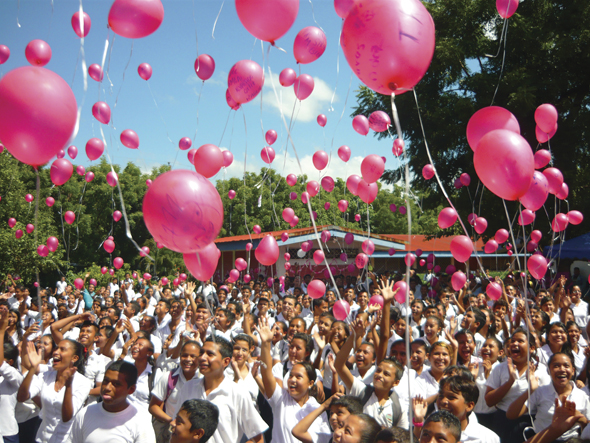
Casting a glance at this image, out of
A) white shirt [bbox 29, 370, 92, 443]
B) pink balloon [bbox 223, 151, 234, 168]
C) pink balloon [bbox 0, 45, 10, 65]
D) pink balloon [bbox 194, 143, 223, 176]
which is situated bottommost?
white shirt [bbox 29, 370, 92, 443]

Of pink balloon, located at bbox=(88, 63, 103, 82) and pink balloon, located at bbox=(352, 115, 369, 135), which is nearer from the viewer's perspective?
pink balloon, located at bbox=(88, 63, 103, 82)

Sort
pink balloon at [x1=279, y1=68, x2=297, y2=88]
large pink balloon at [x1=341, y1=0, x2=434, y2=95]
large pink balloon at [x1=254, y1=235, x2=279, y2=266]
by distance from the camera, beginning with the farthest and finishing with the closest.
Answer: large pink balloon at [x1=254, y1=235, x2=279, y2=266], pink balloon at [x1=279, y1=68, x2=297, y2=88], large pink balloon at [x1=341, y1=0, x2=434, y2=95]

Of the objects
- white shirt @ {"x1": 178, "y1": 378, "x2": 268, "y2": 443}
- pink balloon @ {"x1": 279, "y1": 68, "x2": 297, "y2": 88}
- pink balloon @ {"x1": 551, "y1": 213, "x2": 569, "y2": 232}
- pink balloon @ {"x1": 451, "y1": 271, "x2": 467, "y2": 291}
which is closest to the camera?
white shirt @ {"x1": 178, "y1": 378, "x2": 268, "y2": 443}

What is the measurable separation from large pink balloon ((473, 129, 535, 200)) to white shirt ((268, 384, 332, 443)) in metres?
2.05

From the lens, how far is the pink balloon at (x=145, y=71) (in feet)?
18.8

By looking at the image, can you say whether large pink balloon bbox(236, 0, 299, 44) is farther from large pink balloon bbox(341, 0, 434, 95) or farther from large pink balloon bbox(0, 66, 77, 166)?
large pink balloon bbox(0, 66, 77, 166)

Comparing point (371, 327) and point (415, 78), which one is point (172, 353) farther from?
point (415, 78)

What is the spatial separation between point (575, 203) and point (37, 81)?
1328 cm

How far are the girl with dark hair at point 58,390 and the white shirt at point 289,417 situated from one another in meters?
1.40

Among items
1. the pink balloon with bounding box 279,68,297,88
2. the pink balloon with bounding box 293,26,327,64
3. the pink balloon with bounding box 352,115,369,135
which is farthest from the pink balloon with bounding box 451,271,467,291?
the pink balloon with bounding box 293,26,327,64

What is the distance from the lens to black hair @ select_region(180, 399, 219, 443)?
257 centimetres

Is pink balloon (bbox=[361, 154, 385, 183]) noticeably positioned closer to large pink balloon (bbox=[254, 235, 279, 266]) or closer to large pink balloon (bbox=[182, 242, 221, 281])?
large pink balloon (bbox=[254, 235, 279, 266])

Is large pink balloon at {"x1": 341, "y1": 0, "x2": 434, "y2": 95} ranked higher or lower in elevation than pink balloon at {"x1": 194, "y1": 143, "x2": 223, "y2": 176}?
lower

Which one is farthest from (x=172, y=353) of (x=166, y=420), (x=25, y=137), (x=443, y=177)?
(x=443, y=177)
